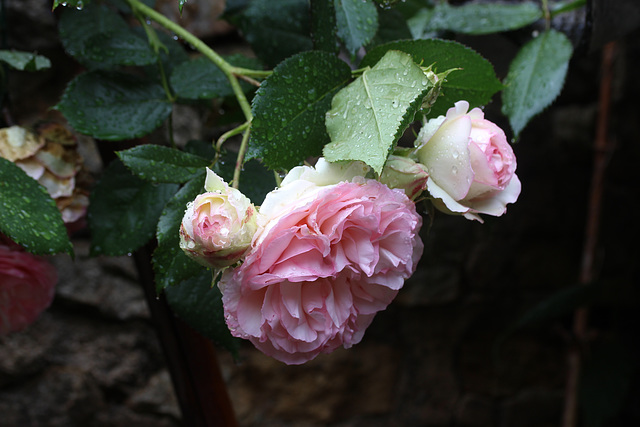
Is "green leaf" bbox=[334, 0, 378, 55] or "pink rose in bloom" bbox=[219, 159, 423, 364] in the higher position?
"green leaf" bbox=[334, 0, 378, 55]

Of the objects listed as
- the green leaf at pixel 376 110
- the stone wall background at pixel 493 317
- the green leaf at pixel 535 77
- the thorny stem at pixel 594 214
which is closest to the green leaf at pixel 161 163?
the green leaf at pixel 376 110

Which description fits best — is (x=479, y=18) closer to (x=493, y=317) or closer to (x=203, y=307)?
(x=203, y=307)

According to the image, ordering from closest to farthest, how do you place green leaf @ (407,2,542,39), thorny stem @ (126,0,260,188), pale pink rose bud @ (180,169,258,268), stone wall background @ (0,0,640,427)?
pale pink rose bud @ (180,169,258,268), thorny stem @ (126,0,260,188), green leaf @ (407,2,542,39), stone wall background @ (0,0,640,427)

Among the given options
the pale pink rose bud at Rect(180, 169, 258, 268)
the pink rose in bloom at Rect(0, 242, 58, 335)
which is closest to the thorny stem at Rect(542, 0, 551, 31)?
the pale pink rose bud at Rect(180, 169, 258, 268)

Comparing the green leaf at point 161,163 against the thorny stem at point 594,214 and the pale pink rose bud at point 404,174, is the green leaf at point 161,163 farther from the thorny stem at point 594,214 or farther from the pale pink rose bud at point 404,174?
the thorny stem at point 594,214

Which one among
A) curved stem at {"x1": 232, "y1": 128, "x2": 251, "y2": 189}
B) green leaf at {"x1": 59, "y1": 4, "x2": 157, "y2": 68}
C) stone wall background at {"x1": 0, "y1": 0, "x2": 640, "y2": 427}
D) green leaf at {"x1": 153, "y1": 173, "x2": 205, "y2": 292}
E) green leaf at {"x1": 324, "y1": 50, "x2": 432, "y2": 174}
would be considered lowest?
stone wall background at {"x1": 0, "y1": 0, "x2": 640, "y2": 427}

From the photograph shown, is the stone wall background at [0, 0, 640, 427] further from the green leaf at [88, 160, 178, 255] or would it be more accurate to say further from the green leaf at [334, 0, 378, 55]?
the green leaf at [334, 0, 378, 55]

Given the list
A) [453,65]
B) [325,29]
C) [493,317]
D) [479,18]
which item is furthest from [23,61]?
[493,317]
